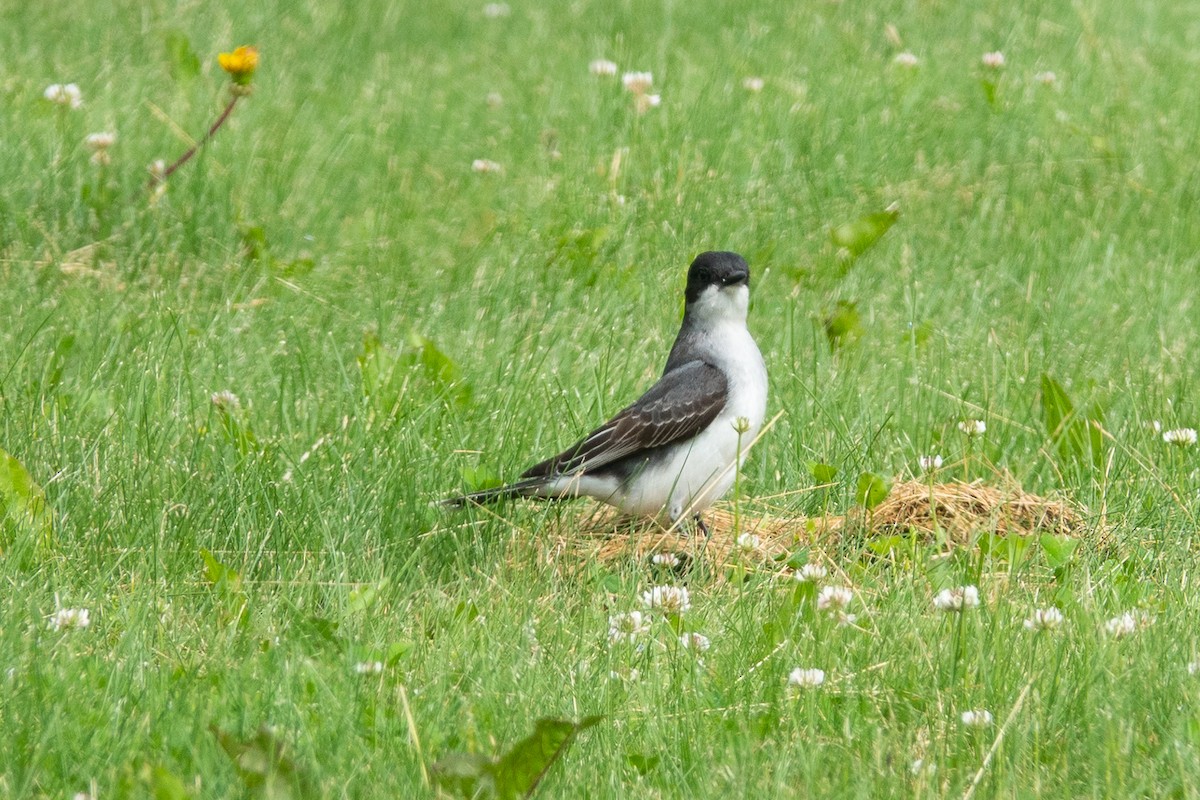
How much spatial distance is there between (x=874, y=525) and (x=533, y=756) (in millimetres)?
2268

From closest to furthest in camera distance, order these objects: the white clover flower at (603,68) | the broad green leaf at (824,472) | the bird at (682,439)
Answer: the bird at (682,439), the broad green leaf at (824,472), the white clover flower at (603,68)

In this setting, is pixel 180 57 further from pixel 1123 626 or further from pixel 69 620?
pixel 1123 626

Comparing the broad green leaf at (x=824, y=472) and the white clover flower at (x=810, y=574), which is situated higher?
the white clover flower at (x=810, y=574)

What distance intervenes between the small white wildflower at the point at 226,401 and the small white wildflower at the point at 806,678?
2.52m

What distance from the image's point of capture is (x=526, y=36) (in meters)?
10.8

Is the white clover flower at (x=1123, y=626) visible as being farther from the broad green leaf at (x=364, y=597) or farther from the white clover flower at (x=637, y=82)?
the white clover flower at (x=637, y=82)

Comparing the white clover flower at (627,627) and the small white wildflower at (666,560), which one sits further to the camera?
the small white wildflower at (666,560)

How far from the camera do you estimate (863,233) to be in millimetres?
7852

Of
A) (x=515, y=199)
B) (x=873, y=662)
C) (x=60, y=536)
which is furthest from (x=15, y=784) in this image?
(x=515, y=199)

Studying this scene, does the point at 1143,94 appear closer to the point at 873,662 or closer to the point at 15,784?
the point at 873,662

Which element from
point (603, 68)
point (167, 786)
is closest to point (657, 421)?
point (167, 786)

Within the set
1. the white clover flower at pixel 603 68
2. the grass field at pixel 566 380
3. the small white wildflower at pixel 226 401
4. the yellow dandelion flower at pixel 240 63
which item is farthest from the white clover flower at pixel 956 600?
the white clover flower at pixel 603 68

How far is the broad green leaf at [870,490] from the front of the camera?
510 cm

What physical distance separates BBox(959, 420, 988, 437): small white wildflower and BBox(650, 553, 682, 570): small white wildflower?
1292 mm
